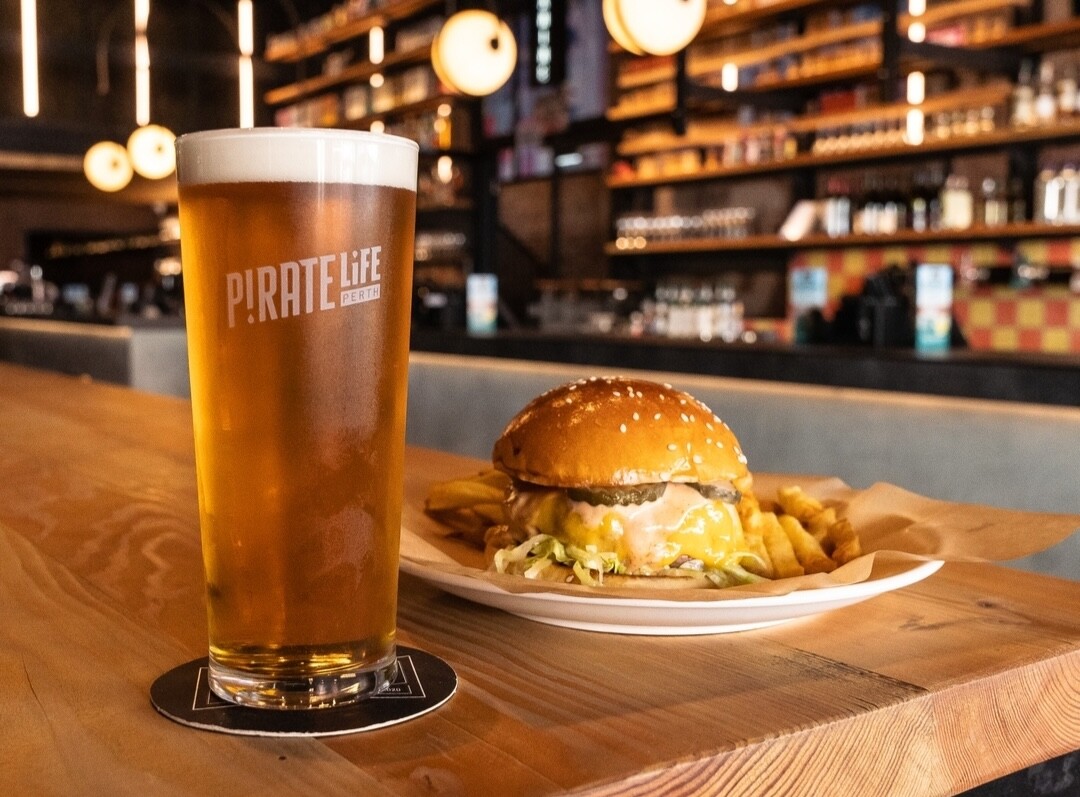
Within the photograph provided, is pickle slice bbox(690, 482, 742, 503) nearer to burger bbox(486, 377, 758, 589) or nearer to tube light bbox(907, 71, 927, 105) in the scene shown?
burger bbox(486, 377, 758, 589)

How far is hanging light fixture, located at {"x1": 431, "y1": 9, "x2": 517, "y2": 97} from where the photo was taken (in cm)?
542

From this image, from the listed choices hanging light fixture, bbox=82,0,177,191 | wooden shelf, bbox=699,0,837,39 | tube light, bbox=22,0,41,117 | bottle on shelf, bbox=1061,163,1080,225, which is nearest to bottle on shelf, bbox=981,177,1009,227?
bottle on shelf, bbox=1061,163,1080,225

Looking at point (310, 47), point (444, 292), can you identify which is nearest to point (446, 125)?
point (310, 47)

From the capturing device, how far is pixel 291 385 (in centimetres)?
59

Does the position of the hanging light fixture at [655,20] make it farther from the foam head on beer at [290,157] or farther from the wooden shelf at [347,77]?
the wooden shelf at [347,77]

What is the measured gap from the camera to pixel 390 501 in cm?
64

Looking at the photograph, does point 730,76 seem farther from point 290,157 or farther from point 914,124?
point 290,157

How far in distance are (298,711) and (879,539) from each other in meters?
0.62

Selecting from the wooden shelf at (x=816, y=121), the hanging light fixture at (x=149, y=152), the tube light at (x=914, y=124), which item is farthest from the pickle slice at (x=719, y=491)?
the hanging light fixture at (x=149, y=152)

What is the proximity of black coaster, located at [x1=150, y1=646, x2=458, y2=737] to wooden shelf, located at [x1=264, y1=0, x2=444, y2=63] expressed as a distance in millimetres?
8386

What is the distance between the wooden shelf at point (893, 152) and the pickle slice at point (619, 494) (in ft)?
17.5

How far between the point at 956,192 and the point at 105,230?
40.9 ft

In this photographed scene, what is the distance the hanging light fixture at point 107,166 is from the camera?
9.53 metres

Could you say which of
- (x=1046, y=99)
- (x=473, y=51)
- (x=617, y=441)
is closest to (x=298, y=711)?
(x=617, y=441)
